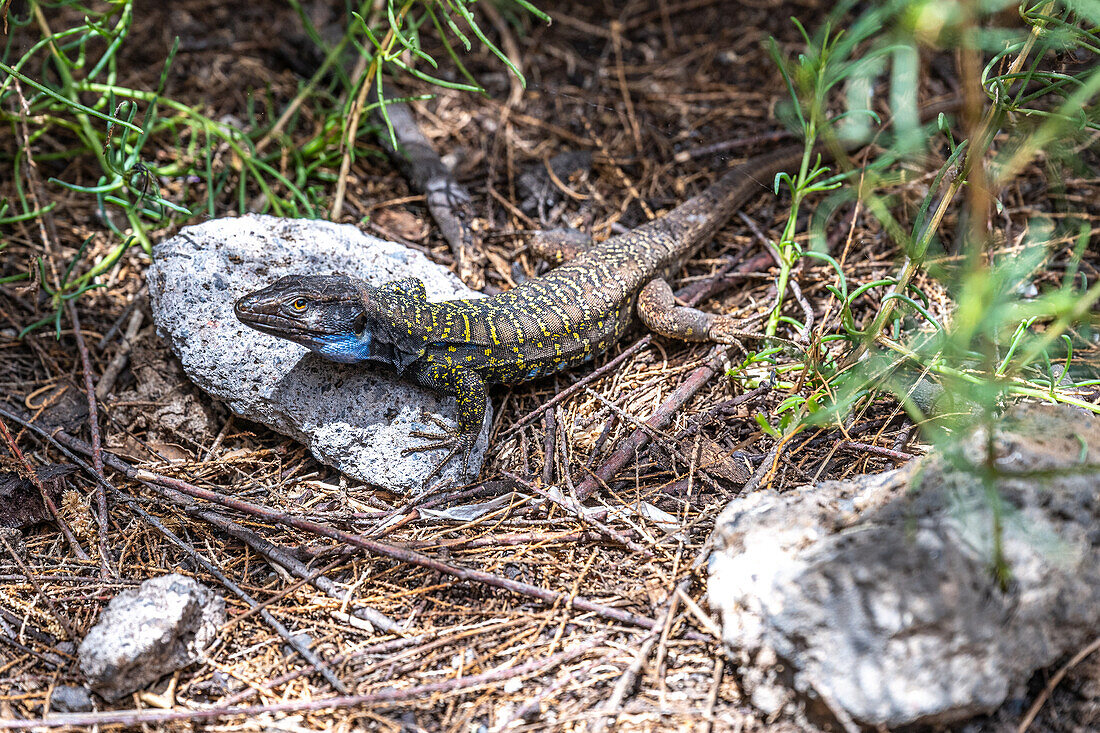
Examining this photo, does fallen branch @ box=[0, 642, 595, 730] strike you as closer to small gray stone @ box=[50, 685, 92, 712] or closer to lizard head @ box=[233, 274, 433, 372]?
small gray stone @ box=[50, 685, 92, 712]

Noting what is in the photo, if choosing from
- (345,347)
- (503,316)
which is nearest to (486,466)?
(503,316)

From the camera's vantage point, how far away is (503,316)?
4512mm

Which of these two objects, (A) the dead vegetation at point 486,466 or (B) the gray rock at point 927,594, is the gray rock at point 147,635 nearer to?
(A) the dead vegetation at point 486,466

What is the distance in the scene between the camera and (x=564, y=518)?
144 inches

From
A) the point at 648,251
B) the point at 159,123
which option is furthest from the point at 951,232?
the point at 159,123

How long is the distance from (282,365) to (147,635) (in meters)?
1.64

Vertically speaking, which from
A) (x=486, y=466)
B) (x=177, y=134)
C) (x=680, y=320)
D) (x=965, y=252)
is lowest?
(x=486, y=466)

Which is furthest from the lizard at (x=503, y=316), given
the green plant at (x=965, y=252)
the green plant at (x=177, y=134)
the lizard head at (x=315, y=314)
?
the green plant at (x=177, y=134)

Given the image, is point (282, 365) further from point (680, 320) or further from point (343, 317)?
point (680, 320)

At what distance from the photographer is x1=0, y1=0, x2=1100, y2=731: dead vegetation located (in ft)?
9.80

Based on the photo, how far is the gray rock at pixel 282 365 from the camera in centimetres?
409

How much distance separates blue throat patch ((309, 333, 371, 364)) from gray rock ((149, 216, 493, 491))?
19cm

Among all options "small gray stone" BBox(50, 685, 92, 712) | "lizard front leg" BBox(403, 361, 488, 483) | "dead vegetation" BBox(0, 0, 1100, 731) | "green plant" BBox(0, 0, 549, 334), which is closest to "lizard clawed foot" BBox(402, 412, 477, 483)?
"lizard front leg" BBox(403, 361, 488, 483)

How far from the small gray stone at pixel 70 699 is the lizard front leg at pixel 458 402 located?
1.75m
